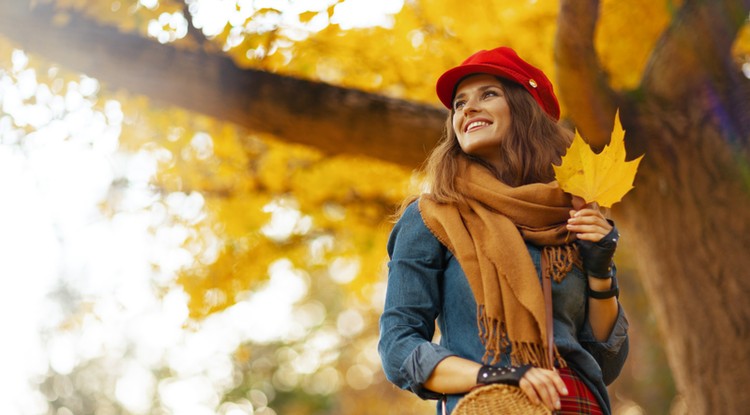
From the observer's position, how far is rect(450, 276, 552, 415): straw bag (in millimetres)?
1810

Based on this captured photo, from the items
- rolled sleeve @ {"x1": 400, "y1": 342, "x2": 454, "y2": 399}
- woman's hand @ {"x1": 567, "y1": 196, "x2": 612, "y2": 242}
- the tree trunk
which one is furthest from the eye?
the tree trunk


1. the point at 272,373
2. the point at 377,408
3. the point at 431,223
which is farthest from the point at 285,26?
the point at 272,373

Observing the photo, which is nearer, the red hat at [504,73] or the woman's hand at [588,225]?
the woman's hand at [588,225]

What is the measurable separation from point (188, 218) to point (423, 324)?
4.91 m

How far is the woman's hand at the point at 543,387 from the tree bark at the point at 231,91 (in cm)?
295

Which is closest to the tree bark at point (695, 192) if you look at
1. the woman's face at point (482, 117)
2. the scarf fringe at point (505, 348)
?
the woman's face at point (482, 117)

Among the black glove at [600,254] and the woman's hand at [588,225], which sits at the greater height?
the woman's hand at [588,225]

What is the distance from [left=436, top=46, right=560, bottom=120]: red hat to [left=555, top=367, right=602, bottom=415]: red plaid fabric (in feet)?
2.83

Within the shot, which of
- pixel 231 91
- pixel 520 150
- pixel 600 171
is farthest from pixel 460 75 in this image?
pixel 231 91

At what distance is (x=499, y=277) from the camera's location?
2055mm

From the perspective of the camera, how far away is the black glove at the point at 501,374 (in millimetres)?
1857

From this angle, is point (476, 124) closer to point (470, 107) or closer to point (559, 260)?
point (470, 107)

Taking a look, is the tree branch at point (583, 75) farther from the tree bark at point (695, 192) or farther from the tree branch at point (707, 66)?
the tree branch at point (707, 66)

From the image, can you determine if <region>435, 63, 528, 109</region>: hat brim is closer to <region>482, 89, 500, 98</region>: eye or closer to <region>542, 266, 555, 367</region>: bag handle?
<region>482, 89, 500, 98</region>: eye
